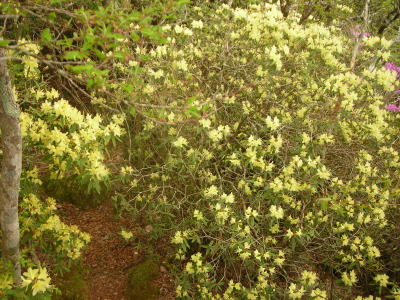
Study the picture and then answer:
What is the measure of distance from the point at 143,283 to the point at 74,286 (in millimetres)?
813

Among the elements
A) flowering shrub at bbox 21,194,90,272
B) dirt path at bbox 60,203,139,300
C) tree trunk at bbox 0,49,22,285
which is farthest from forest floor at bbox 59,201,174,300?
tree trunk at bbox 0,49,22,285

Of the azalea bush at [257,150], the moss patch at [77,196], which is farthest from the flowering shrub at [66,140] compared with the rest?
the moss patch at [77,196]

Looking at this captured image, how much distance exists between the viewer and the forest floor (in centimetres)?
422

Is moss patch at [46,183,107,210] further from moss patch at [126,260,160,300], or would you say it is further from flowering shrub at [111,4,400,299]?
flowering shrub at [111,4,400,299]

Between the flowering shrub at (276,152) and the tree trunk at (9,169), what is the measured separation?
1065mm

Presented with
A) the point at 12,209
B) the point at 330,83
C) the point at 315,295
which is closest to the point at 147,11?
the point at 12,209

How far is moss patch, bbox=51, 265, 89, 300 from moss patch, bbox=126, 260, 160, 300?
540 mm

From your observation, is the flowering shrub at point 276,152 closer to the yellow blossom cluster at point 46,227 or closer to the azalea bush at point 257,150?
the azalea bush at point 257,150

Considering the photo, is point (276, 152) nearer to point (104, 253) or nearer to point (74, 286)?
point (74, 286)

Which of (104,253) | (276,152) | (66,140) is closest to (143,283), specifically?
(104,253)

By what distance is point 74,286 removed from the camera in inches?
153

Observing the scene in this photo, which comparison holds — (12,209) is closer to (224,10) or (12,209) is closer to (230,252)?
(230,252)

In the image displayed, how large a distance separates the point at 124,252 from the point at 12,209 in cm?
287

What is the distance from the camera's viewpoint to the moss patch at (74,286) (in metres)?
3.69
